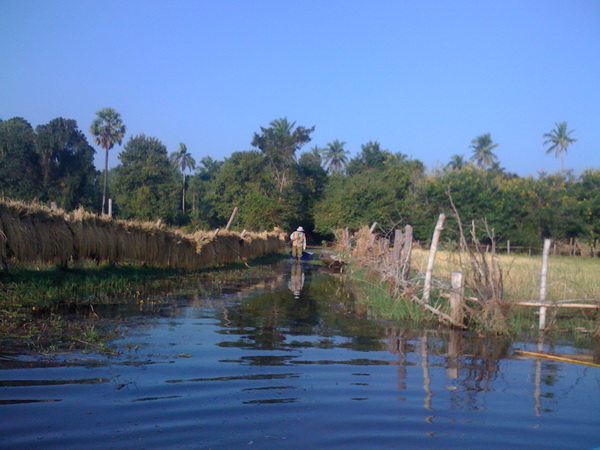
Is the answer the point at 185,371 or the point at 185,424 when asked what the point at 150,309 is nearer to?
the point at 185,371

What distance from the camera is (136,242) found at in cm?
1505

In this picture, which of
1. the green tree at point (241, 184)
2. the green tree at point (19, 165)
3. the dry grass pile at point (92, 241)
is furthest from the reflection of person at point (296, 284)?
the green tree at point (19, 165)

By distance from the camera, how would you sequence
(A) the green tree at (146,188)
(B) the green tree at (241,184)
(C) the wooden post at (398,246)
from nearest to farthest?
(C) the wooden post at (398,246) < (A) the green tree at (146,188) < (B) the green tree at (241,184)

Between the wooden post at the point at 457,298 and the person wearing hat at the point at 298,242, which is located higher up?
the person wearing hat at the point at 298,242

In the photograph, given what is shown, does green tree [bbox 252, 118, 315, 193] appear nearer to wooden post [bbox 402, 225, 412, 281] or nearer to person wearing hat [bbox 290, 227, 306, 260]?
person wearing hat [bbox 290, 227, 306, 260]

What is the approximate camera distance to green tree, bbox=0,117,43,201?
39.7 m

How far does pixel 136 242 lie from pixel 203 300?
3.99 m

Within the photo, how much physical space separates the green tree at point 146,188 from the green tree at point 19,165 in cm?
769

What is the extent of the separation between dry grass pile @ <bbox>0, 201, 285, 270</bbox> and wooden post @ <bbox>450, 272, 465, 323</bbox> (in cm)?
837

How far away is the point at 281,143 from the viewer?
57.3 metres

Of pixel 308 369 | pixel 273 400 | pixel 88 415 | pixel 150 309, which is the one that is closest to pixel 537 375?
pixel 308 369

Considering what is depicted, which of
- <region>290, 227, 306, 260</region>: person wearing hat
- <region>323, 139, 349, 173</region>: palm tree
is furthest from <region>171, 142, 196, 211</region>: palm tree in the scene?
<region>290, 227, 306, 260</region>: person wearing hat

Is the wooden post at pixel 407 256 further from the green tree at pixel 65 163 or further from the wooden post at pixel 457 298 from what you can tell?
the green tree at pixel 65 163

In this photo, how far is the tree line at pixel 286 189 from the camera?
3994 cm
